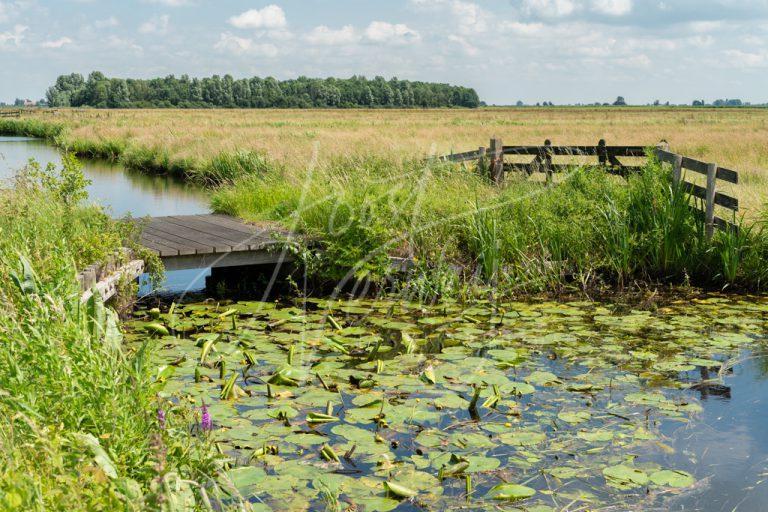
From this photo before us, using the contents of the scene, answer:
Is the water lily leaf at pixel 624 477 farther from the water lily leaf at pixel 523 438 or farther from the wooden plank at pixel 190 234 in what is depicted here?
the wooden plank at pixel 190 234

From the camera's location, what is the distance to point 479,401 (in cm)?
628

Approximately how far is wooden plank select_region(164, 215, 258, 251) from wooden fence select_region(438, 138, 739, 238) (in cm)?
455

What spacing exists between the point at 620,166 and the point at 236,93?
449 feet

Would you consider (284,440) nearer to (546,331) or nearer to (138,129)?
(546,331)

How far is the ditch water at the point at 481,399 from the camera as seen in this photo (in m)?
4.82

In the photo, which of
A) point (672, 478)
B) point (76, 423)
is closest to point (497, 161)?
point (672, 478)

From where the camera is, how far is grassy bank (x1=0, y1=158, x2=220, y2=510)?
3178 millimetres

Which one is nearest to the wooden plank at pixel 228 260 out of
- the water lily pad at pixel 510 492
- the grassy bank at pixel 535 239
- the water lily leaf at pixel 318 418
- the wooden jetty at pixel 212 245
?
the wooden jetty at pixel 212 245

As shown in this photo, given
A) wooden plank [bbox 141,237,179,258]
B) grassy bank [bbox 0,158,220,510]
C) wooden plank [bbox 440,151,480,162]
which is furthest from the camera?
wooden plank [bbox 440,151,480,162]

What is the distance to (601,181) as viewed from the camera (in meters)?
11.2

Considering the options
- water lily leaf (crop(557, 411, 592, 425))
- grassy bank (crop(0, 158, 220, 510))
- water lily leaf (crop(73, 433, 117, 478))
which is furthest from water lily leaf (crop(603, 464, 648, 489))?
water lily leaf (crop(73, 433, 117, 478))

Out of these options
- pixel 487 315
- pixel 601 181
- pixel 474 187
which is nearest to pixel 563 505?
pixel 487 315

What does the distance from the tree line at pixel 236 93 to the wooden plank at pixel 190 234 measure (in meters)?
125

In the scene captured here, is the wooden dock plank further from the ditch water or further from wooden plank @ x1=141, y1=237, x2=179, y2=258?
the ditch water
